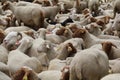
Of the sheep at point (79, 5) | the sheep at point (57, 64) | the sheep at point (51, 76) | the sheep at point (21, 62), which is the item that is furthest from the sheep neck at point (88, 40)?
the sheep at point (79, 5)

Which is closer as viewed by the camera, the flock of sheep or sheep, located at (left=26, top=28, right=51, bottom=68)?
the flock of sheep

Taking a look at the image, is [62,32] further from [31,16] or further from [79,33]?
[31,16]

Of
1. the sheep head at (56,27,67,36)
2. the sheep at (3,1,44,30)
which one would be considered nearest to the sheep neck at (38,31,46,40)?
the sheep head at (56,27,67,36)

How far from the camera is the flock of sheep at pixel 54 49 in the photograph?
6277 millimetres

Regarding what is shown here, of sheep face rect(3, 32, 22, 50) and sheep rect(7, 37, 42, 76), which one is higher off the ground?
sheep rect(7, 37, 42, 76)

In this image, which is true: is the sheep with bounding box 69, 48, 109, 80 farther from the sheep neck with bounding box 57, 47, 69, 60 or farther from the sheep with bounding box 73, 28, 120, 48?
the sheep with bounding box 73, 28, 120, 48

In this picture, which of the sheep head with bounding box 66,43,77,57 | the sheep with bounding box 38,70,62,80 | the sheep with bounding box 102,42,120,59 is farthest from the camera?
the sheep head with bounding box 66,43,77,57

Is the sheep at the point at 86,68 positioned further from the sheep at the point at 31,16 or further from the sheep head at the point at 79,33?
the sheep at the point at 31,16

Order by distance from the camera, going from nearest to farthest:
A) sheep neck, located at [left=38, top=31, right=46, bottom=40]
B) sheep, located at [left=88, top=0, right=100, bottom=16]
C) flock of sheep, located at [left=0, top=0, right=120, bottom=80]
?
flock of sheep, located at [left=0, top=0, right=120, bottom=80]
sheep neck, located at [left=38, top=31, right=46, bottom=40]
sheep, located at [left=88, top=0, right=100, bottom=16]

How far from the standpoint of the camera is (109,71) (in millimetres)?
6574

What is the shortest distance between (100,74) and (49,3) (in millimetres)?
9259

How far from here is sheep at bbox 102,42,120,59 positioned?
26.3ft

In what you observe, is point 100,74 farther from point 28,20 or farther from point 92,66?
point 28,20

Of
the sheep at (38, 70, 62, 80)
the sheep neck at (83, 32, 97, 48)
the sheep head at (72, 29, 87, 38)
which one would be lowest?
the sheep neck at (83, 32, 97, 48)
